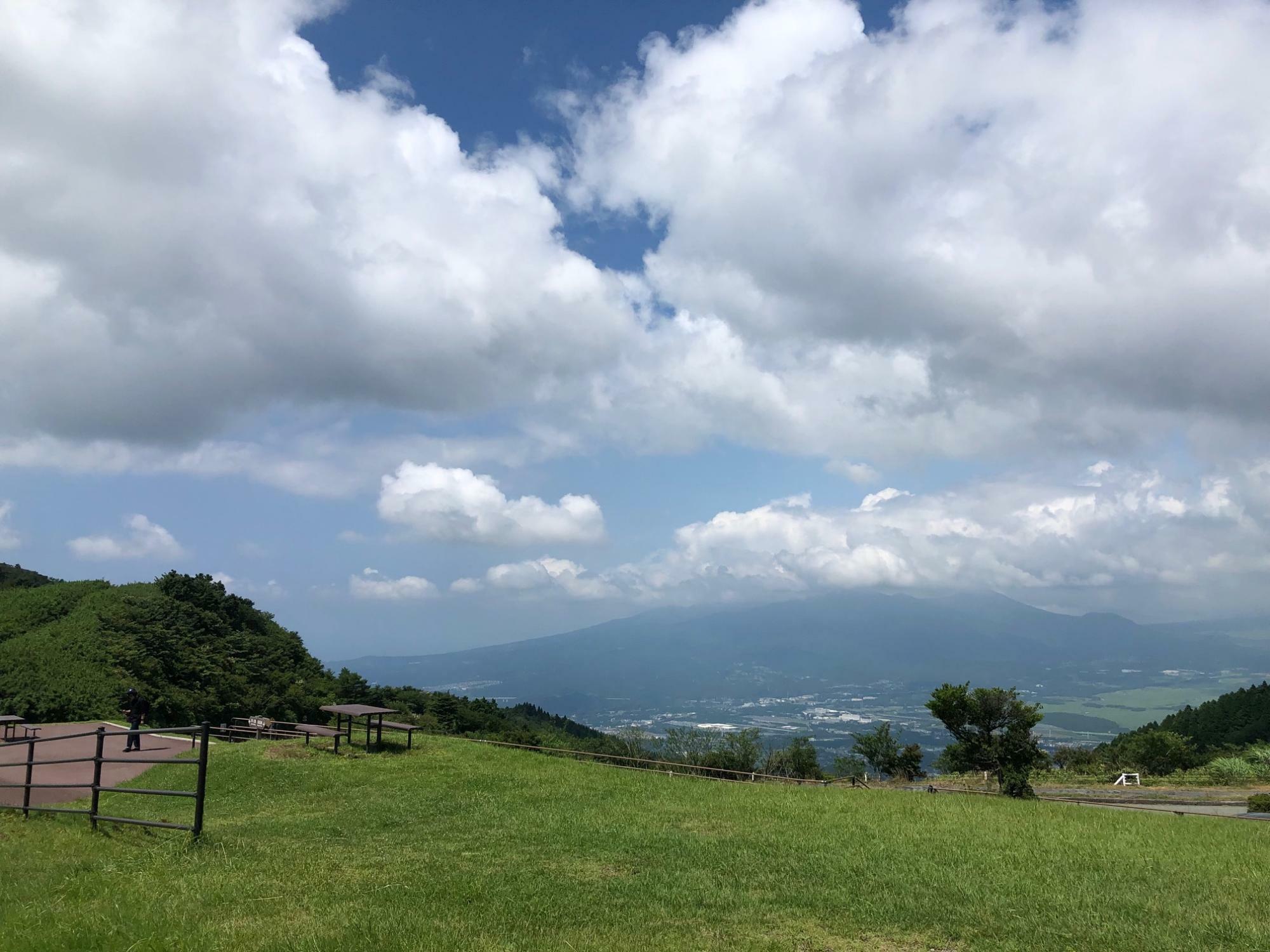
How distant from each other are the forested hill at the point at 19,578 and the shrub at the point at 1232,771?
87.3 metres

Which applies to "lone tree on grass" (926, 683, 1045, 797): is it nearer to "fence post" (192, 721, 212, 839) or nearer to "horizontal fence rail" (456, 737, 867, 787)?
"horizontal fence rail" (456, 737, 867, 787)

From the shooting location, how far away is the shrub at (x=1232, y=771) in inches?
1387

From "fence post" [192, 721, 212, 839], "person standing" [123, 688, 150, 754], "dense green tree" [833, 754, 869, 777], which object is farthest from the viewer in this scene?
"dense green tree" [833, 754, 869, 777]

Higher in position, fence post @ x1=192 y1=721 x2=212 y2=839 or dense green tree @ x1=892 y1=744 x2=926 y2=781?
fence post @ x1=192 y1=721 x2=212 y2=839

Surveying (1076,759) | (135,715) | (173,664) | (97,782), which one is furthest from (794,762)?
(97,782)

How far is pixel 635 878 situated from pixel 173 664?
50794 mm

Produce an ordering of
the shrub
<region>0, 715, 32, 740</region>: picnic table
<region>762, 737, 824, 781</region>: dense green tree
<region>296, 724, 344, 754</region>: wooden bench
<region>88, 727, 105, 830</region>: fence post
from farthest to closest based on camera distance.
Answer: <region>762, 737, 824, 781</region>: dense green tree < the shrub < <region>296, 724, 344, 754</region>: wooden bench < <region>0, 715, 32, 740</region>: picnic table < <region>88, 727, 105, 830</region>: fence post

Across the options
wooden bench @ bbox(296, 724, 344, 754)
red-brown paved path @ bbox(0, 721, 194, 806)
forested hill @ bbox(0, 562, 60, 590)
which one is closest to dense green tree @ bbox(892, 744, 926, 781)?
wooden bench @ bbox(296, 724, 344, 754)

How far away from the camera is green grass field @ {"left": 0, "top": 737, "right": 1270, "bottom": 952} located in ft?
25.1

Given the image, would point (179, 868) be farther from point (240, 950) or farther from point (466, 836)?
point (466, 836)

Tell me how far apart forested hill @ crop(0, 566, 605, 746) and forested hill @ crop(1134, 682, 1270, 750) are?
4800cm

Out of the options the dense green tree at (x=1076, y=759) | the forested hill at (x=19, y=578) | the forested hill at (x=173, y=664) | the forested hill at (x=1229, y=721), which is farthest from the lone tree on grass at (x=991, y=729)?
the forested hill at (x=19, y=578)

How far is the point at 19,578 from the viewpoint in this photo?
76.2m

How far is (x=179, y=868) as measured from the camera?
966cm
